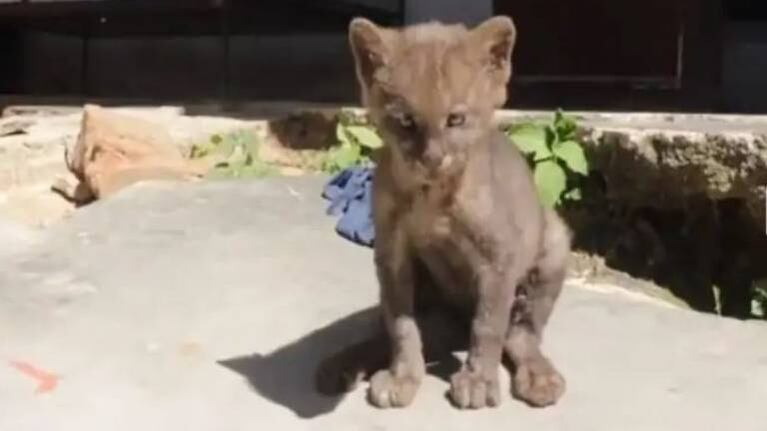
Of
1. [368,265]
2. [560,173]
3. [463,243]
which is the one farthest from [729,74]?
[463,243]

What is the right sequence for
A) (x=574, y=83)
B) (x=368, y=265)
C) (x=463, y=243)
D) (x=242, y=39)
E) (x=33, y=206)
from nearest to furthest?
1. (x=463, y=243)
2. (x=368, y=265)
3. (x=33, y=206)
4. (x=574, y=83)
5. (x=242, y=39)

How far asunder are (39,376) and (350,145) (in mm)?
2090

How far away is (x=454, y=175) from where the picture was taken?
108 inches

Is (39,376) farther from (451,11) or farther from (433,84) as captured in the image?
(451,11)

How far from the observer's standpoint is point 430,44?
104 inches

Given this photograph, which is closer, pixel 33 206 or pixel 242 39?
pixel 33 206

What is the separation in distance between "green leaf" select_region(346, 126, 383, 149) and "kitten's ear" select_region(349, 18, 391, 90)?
6.94 feet

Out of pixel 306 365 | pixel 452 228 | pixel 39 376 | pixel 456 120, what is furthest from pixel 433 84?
pixel 39 376

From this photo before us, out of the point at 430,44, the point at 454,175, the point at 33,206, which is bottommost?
the point at 33,206

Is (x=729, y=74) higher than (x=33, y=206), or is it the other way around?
(x=729, y=74)

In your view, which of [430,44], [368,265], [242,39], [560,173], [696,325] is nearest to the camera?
[430,44]

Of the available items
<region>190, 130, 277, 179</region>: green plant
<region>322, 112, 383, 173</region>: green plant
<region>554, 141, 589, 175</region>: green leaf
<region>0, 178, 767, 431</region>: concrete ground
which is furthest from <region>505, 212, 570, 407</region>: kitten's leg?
<region>190, 130, 277, 179</region>: green plant

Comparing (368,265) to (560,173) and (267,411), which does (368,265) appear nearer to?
(560,173)

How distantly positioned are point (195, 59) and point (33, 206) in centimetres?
226
